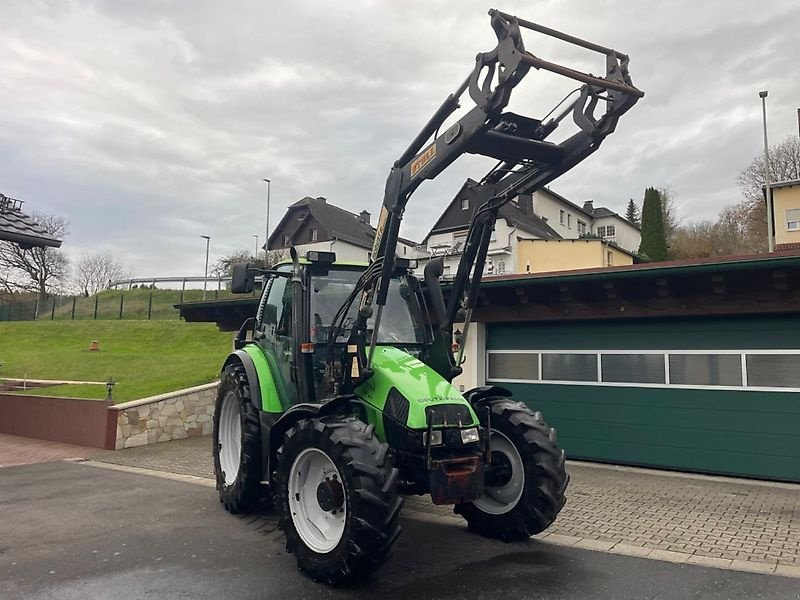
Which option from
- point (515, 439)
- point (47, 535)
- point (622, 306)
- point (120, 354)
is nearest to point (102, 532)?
point (47, 535)

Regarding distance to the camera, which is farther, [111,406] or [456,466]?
[111,406]

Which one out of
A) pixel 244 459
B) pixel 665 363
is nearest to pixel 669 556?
pixel 244 459

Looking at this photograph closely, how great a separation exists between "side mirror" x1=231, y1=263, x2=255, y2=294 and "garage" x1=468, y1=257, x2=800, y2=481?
5083mm

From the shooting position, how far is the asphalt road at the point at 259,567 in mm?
4164

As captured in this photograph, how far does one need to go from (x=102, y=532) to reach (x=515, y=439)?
405cm

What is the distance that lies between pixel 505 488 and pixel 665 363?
4.90 metres

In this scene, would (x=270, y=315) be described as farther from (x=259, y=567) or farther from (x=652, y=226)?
(x=652, y=226)

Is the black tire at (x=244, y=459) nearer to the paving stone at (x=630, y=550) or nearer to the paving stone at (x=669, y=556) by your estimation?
the paving stone at (x=630, y=550)

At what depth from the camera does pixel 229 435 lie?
276 inches

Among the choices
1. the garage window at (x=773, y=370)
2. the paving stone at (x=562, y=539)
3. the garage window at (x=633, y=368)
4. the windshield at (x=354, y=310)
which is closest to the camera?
the paving stone at (x=562, y=539)

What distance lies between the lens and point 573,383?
32.3ft

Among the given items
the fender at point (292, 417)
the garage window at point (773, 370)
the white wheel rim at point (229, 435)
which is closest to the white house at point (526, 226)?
the garage window at point (773, 370)

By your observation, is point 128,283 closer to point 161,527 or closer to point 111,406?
point 111,406

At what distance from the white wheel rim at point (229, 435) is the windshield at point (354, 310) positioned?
1950 mm
